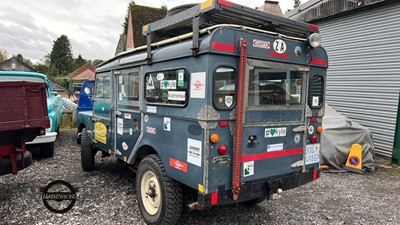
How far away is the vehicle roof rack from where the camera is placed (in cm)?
294

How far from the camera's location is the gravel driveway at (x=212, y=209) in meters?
3.93

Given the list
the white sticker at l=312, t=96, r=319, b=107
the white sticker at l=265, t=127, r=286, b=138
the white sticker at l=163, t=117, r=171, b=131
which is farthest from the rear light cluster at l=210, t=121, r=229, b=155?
the white sticker at l=312, t=96, r=319, b=107

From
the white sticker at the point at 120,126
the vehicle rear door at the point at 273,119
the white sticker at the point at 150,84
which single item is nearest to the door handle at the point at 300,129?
the vehicle rear door at the point at 273,119

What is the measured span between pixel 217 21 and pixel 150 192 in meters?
2.23

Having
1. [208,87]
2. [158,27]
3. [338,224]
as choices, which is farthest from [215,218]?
[158,27]

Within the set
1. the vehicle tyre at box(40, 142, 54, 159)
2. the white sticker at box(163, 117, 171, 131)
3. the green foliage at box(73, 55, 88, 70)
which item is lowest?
the vehicle tyre at box(40, 142, 54, 159)

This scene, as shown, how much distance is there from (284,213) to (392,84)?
5.96 m

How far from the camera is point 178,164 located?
320 cm

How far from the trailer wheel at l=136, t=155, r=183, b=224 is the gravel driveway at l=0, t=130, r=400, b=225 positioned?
35 cm

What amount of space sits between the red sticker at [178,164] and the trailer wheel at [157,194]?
0.62 feet

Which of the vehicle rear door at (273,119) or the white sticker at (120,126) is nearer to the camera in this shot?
the vehicle rear door at (273,119)

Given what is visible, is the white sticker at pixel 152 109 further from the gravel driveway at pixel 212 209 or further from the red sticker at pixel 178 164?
the gravel driveway at pixel 212 209

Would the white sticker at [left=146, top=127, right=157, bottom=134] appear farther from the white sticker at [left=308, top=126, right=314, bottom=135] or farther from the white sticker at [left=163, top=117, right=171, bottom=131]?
the white sticker at [left=308, top=126, right=314, bottom=135]

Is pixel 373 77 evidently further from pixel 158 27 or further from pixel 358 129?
pixel 158 27
